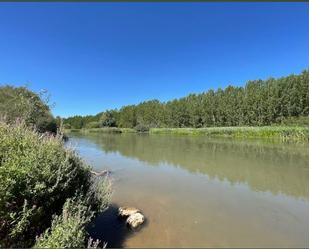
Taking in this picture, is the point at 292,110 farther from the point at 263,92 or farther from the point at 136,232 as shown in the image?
the point at 136,232

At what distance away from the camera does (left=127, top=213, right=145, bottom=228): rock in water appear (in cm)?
558

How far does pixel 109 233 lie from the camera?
5281 mm

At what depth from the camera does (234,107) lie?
53188 millimetres

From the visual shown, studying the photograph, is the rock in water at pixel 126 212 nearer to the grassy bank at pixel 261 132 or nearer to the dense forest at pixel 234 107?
the dense forest at pixel 234 107

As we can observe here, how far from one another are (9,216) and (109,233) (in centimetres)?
225

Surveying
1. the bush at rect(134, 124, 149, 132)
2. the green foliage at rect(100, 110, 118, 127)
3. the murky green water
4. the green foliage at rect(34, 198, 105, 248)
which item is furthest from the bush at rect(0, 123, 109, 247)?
the green foliage at rect(100, 110, 118, 127)

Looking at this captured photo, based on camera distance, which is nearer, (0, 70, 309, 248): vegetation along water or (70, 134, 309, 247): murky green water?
(0, 70, 309, 248): vegetation along water

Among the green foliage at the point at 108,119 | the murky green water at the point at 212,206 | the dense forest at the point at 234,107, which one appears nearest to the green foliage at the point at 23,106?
the murky green water at the point at 212,206

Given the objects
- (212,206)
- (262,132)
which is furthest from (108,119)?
(212,206)

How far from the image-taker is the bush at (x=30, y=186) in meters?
3.55

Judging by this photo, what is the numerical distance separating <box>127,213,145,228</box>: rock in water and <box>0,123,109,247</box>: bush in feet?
2.94

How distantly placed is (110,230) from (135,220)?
0.57 m

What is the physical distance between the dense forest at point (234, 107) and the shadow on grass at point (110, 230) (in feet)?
74.5

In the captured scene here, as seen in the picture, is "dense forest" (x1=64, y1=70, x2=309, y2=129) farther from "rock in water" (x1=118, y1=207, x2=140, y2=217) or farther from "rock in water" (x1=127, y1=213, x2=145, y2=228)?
"rock in water" (x1=127, y1=213, x2=145, y2=228)
